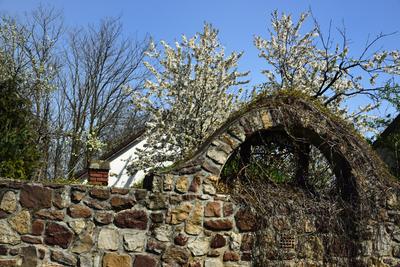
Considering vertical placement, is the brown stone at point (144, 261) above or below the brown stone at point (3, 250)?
below

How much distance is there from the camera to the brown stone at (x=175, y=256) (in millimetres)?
4691

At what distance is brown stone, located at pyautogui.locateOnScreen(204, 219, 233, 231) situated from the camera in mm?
4852

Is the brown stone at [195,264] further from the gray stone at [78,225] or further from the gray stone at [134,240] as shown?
the gray stone at [78,225]

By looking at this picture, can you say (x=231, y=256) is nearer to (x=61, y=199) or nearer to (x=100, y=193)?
(x=100, y=193)

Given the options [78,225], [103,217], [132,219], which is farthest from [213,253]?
[78,225]

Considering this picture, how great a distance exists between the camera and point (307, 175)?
5.68m

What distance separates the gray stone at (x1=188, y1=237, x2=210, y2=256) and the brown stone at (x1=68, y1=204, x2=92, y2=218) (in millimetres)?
1160

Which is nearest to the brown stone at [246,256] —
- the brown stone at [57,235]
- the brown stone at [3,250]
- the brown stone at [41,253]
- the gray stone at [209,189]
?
the gray stone at [209,189]

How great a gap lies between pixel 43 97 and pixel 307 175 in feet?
53.6

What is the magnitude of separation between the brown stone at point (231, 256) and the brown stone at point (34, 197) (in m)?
2.01

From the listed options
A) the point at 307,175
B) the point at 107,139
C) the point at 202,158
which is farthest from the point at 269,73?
the point at 107,139

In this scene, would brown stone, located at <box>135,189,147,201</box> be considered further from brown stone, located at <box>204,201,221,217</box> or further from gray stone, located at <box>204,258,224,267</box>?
gray stone, located at <box>204,258,224,267</box>

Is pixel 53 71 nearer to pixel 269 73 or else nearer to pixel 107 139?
pixel 107 139

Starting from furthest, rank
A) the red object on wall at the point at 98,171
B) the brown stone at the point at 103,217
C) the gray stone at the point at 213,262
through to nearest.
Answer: the red object on wall at the point at 98,171
the gray stone at the point at 213,262
the brown stone at the point at 103,217
